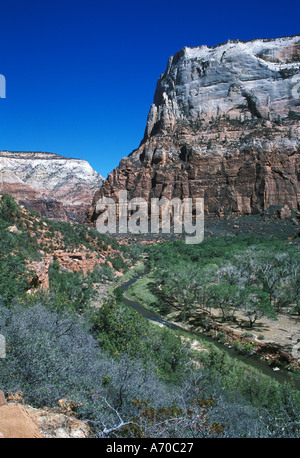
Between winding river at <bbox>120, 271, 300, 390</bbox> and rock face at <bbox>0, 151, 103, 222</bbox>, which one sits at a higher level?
rock face at <bbox>0, 151, 103, 222</bbox>

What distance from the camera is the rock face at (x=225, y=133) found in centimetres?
7600

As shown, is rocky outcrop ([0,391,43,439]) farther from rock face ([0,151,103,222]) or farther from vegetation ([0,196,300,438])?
rock face ([0,151,103,222])

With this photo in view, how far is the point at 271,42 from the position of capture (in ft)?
330

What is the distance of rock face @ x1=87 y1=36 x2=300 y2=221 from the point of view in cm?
7600

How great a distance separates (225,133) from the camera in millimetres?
86000

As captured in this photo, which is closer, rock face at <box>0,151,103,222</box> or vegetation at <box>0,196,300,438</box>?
vegetation at <box>0,196,300,438</box>

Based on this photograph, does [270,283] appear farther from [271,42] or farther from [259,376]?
[271,42]

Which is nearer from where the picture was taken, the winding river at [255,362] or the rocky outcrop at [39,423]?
the rocky outcrop at [39,423]

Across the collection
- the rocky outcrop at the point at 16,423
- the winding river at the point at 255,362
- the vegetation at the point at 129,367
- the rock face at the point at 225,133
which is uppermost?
the rock face at the point at 225,133

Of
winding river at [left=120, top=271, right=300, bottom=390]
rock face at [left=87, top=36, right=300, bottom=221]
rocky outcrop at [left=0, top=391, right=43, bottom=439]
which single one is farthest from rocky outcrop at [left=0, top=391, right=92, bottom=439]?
rock face at [left=87, top=36, right=300, bottom=221]

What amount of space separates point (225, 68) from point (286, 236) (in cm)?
6914

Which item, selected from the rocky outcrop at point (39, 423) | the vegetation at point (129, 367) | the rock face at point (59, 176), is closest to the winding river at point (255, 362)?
the vegetation at point (129, 367)

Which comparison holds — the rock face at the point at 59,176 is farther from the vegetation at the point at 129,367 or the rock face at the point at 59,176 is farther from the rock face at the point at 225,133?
the vegetation at the point at 129,367
